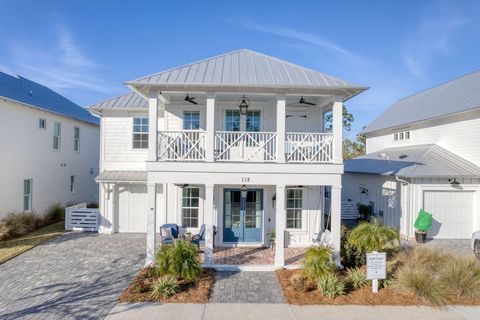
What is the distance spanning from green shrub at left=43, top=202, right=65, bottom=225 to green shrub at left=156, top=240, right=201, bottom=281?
432 inches

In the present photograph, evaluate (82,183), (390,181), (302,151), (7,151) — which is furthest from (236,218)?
(82,183)

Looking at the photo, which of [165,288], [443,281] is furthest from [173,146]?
[443,281]

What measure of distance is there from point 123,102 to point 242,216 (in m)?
7.71

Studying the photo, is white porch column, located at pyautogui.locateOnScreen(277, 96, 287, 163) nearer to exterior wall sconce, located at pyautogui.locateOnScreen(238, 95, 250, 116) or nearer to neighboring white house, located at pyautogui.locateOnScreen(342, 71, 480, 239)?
exterior wall sconce, located at pyautogui.locateOnScreen(238, 95, 250, 116)

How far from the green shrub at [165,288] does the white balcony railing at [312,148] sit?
5.06 m

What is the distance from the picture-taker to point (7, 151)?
1341 cm

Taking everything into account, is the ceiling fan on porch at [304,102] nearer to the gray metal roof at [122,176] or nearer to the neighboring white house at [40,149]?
the gray metal roof at [122,176]

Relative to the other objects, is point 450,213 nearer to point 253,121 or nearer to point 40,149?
point 253,121

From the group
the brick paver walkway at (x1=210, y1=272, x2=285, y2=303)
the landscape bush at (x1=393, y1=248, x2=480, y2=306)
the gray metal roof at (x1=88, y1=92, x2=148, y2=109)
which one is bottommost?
the brick paver walkway at (x1=210, y1=272, x2=285, y2=303)

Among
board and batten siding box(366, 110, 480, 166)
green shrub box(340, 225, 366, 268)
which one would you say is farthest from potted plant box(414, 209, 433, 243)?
green shrub box(340, 225, 366, 268)

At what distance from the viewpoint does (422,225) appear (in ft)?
40.7

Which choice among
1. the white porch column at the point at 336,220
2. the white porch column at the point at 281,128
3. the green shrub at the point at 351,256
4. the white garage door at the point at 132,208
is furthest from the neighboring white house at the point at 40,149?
the green shrub at the point at 351,256

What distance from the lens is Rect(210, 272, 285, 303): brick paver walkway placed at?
7148mm

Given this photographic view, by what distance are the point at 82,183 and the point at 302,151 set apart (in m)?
16.6
